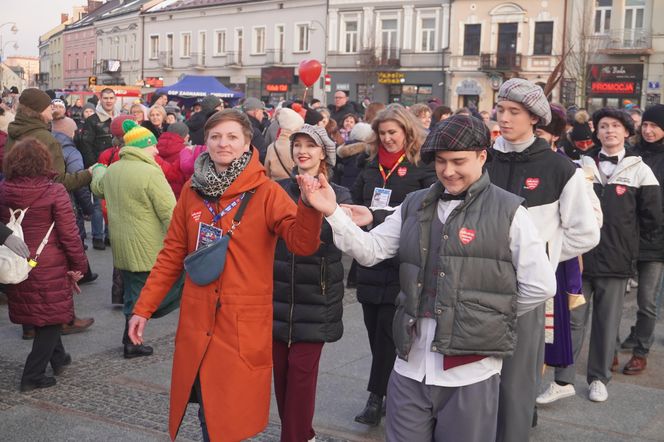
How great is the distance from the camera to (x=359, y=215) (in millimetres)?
4023

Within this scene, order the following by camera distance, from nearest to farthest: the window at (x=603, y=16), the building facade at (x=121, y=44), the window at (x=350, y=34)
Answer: the window at (x=603, y=16) < the window at (x=350, y=34) < the building facade at (x=121, y=44)

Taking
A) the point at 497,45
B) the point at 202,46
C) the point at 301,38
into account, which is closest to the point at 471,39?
the point at 497,45

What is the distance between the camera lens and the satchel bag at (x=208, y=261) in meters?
3.95

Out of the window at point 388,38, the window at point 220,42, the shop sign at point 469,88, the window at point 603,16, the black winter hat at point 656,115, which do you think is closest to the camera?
the black winter hat at point 656,115

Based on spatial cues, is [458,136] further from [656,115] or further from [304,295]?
[656,115]

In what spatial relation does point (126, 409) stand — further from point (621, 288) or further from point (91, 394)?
point (621, 288)

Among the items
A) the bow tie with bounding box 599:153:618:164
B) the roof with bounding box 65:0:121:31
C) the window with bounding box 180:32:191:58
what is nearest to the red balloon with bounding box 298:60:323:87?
the bow tie with bounding box 599:153:618:164

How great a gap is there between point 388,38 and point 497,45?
7.08m

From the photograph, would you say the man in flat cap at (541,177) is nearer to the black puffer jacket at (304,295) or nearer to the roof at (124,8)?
the black puffer jacket at (304,295)

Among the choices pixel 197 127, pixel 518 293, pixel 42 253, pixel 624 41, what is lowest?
pixel 42 253

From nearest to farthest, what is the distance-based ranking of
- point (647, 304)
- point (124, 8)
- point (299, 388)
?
point (299, 388)
point (647, 304)
point (124, 8)

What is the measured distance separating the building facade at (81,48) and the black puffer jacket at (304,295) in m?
73.1

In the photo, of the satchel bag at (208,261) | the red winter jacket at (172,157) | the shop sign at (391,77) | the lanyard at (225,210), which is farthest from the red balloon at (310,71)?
the shop sign at (391,77)

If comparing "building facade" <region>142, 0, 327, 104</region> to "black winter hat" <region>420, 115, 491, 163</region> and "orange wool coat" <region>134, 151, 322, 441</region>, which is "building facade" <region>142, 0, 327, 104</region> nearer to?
"orange wool coat" <region>134, 151, 322, 441</region>
